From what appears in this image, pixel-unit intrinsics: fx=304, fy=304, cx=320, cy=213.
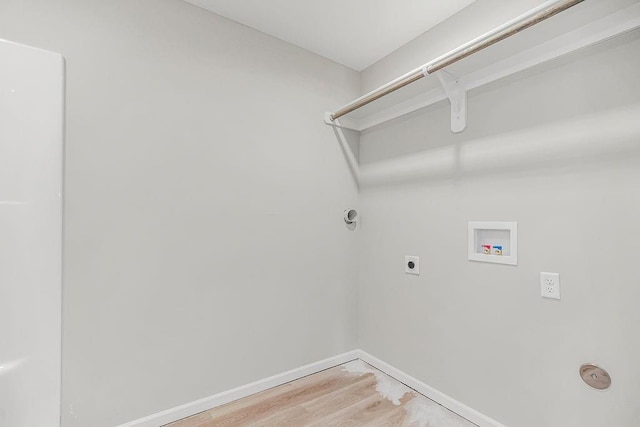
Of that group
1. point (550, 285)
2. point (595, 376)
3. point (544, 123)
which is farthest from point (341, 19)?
point (595, 376)

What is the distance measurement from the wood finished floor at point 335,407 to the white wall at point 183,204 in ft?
0.46

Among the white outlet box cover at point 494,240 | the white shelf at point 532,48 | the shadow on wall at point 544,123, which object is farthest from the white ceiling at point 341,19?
the white outlet box cover at point 494,240

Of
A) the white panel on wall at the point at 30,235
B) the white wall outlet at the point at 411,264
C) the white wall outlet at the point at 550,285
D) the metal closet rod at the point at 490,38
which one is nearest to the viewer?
the white panel on wall at the point at 30,235

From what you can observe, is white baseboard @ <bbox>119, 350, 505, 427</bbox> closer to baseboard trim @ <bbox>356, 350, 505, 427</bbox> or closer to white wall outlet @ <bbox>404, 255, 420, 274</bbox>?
baseboard trim @ <bbox>356, 350, 505, 427</bbox>

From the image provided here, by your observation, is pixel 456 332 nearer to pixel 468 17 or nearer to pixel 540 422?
pixel 540 422

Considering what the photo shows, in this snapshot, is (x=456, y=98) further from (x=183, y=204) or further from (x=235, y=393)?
(x=235, y=393)

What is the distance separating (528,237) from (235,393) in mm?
1840

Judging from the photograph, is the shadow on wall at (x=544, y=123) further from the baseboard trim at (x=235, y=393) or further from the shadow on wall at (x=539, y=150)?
the baseboard trim at (x=235, y=393)

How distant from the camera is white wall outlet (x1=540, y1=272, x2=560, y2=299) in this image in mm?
1372

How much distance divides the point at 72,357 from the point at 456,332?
1.96 m

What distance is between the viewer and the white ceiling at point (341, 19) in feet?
5.65

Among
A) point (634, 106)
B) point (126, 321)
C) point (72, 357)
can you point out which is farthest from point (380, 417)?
point (634, 106)

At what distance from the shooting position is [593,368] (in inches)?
50.1

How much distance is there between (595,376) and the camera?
1.27 m
